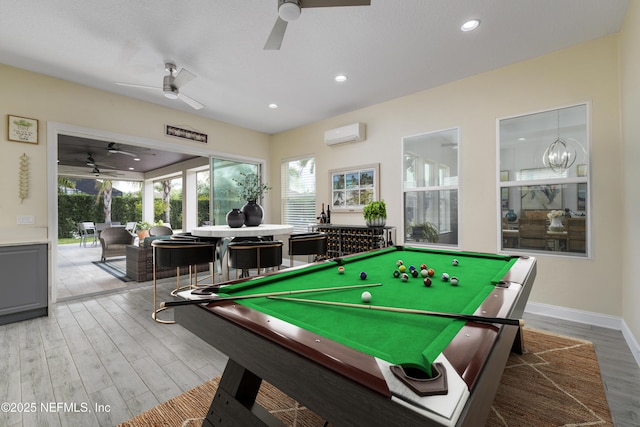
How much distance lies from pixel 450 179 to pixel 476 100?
3.36ft

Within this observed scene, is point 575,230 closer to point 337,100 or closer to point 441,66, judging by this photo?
point 441,66

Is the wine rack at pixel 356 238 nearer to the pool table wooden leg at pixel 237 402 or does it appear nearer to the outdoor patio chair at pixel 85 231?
the pool table wooden leg at pixel 237 402

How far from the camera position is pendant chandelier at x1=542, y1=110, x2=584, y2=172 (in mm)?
2949

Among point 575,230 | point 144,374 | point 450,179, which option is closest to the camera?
point 144,374

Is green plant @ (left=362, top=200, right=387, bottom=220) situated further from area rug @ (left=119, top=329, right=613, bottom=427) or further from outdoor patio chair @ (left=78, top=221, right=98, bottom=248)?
outdoor patio chair @ (left=78, top=221, right=98, bottom=248)

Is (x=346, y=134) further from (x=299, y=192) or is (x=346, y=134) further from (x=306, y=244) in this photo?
(x=306, y=244)

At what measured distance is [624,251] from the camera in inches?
102

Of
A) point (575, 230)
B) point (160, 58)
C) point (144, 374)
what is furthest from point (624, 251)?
point (160, 58)

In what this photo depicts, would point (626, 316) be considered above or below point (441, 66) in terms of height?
below

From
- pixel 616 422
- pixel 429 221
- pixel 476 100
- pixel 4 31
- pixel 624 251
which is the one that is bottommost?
A: pixel 616 422

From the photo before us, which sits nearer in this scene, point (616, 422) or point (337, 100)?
point (616, 422)

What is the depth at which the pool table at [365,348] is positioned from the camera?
1.93ft

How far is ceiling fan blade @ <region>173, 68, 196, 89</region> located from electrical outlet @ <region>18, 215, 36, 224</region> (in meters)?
2.37

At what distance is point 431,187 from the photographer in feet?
13.0
